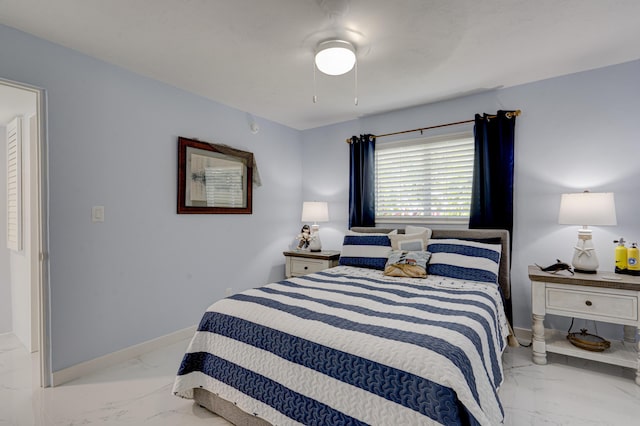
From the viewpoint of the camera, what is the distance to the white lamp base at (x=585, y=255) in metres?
2.46

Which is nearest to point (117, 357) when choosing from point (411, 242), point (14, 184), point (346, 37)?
point (14, 184)

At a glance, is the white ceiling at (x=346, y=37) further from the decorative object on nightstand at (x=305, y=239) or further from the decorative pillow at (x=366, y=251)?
the decorative object on nightstand at (x=305, y=239)

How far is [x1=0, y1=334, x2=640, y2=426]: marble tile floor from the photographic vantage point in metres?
1.88

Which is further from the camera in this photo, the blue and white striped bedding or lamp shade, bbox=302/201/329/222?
lamp shade, bbox=302/201/329/222

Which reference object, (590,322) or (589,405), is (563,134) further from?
(589,405)

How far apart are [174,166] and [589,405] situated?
3.65m

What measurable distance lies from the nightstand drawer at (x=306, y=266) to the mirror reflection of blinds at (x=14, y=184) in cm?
262

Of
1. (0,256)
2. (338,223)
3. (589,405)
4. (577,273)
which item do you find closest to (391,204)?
(338,223)

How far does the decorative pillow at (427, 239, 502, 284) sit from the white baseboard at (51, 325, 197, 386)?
2427 mm

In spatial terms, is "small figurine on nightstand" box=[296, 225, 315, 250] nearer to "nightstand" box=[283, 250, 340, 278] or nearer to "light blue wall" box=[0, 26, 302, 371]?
"nightstand" box=[283, 250, 340, 278]

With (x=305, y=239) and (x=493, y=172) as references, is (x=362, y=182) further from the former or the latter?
(x=493, y=172)

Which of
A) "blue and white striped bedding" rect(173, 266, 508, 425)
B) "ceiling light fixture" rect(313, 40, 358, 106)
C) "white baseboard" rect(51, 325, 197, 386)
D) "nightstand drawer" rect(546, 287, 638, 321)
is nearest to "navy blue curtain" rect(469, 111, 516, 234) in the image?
"nightstand drawer" rect(546, 287, 638, 321)

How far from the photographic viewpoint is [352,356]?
4.48 feet

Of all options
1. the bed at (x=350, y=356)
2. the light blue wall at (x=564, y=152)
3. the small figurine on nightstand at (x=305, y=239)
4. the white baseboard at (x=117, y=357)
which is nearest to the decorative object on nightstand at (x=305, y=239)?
the small figurine on nightstand at (x=305, y=239)
